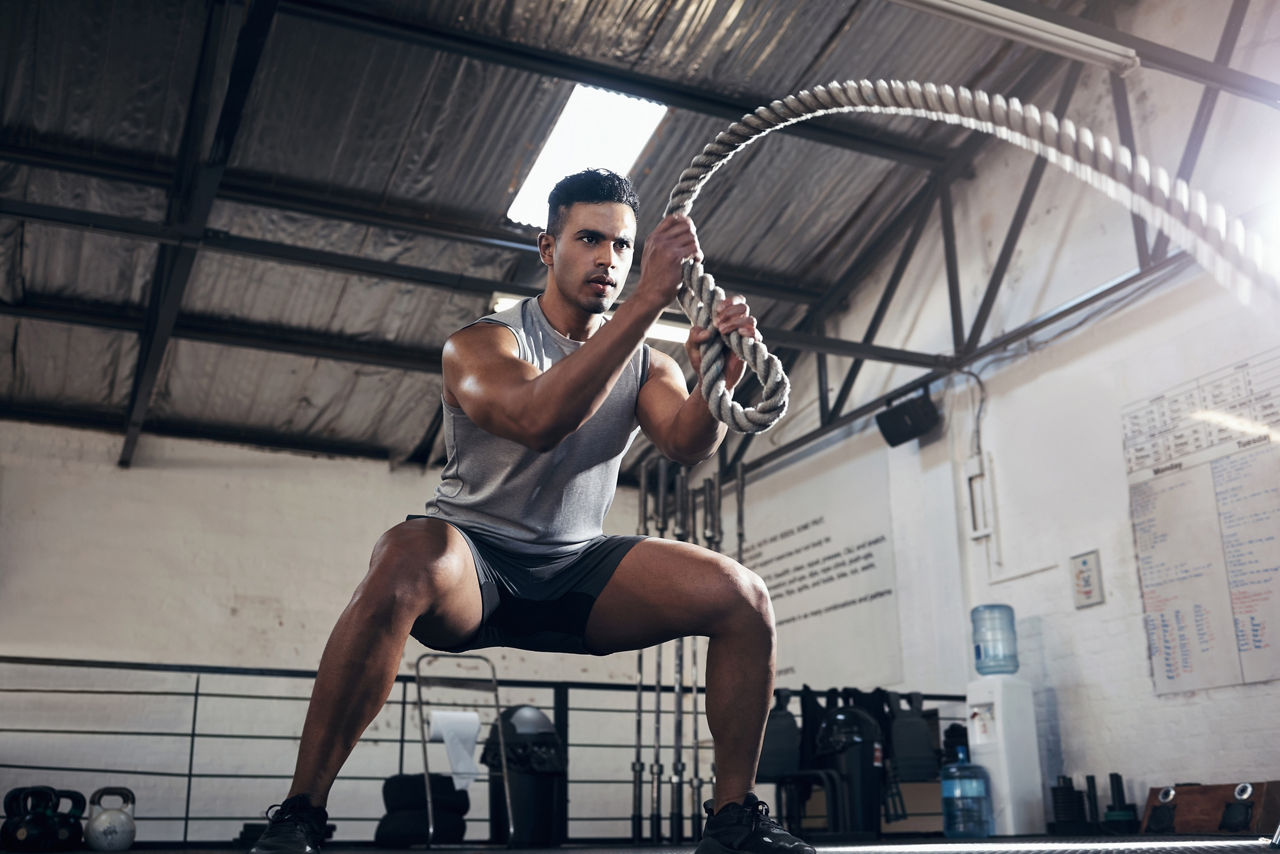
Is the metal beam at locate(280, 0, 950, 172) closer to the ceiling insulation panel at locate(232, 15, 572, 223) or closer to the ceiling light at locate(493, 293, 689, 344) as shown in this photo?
the ceiling insulation panel at locate(232, 15, 572, 223)

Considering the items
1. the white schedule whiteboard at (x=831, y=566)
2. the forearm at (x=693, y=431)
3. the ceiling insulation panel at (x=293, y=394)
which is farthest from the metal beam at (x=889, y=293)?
the forearm at (x=693, y=431)

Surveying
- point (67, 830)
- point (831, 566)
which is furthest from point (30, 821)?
point (831, 566)

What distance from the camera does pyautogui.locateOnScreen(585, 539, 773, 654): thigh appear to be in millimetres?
1824

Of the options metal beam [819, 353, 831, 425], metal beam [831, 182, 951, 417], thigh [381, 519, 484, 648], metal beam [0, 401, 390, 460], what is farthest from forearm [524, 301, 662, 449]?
metal beam [0, 401, 390, 460]

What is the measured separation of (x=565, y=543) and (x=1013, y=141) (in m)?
0.97

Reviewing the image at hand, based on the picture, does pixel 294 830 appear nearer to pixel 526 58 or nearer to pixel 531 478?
pixel 531 478

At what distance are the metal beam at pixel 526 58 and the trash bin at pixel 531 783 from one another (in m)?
2.96

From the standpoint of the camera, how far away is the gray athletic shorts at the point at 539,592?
181 centimetres

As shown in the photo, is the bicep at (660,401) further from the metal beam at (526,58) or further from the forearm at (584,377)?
the metal beam at (526,58)

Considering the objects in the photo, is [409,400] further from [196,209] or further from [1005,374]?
[1005,374]

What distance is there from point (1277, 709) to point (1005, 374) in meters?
2.26

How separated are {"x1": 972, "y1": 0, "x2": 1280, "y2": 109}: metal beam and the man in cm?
270

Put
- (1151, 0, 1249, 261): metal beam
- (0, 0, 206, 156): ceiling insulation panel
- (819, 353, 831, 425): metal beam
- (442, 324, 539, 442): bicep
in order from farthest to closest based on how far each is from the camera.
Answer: (819, 353, 831, 425): metal beam < (1151, 0, 1249, 261): metal beam < (0, 0, 206, 156): ceiling insulation panel < (442, 324, 539, 442): bicep

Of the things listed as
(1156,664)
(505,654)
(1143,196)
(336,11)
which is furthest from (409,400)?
(1143,196)
